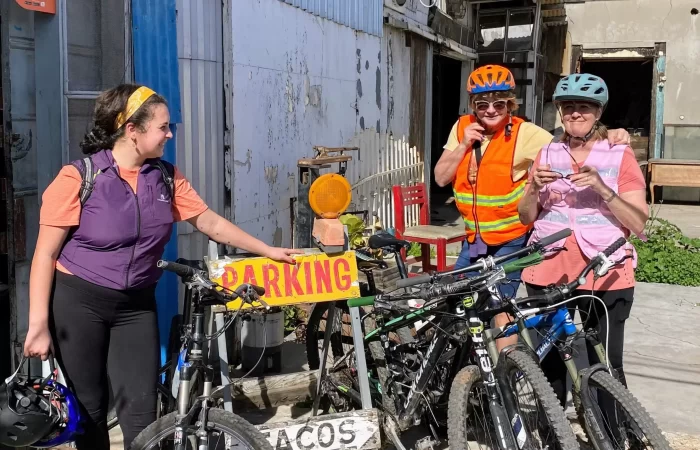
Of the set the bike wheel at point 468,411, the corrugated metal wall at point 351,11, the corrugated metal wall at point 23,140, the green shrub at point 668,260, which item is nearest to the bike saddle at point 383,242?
the bike wheel at point 468,411

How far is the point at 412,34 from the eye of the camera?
390 inches

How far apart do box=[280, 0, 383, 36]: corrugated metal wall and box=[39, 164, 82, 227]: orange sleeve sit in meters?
3.76

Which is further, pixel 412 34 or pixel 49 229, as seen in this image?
pixel 412 34

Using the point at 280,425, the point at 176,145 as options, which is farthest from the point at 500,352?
the point at 176,145

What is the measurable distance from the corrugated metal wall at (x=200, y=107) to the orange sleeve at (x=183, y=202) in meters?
1.40

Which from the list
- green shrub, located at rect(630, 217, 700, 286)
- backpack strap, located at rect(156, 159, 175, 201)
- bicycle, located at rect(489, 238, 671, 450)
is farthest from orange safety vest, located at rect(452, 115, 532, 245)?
green shrub, located at rect(630, 217, 700, 286)

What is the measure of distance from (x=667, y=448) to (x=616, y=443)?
0.36 meters

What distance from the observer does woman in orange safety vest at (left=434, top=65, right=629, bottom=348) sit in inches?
159

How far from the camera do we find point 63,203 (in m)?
2.91

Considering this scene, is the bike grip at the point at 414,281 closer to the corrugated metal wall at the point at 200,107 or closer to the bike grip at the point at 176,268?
the bike grip at the point at 176,268

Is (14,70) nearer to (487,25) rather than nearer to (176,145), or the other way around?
(176,145)

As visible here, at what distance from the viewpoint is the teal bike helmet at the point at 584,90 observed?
11.6 ft

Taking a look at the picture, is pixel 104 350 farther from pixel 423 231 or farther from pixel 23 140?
pixel 423 231

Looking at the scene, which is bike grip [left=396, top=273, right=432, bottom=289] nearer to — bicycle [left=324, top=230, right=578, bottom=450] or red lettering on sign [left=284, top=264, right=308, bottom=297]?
bicycle [left=324, top=230, right=578, bottom=450]
